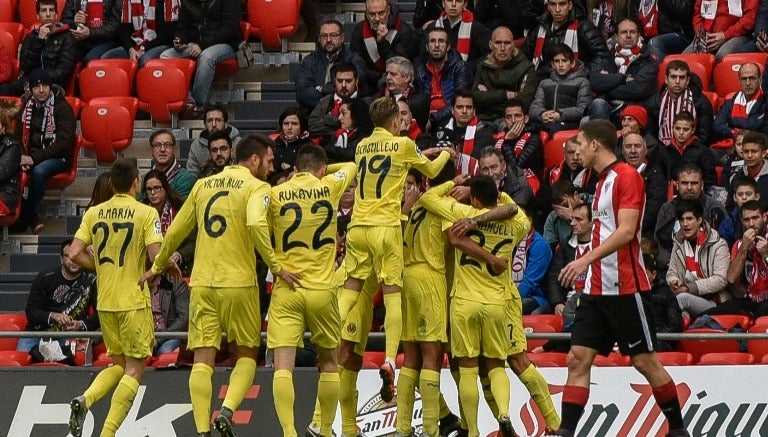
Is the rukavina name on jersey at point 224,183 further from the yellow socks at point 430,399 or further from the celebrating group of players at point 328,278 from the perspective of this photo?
the yellow socks at point 430,399

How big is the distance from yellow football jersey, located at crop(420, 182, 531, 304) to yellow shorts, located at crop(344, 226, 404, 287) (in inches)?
15.8

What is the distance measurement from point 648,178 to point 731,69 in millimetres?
2098

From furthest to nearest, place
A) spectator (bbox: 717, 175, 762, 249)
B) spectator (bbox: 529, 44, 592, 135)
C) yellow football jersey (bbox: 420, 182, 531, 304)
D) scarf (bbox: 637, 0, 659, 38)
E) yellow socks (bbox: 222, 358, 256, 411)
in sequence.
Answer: scarf (bbox: 637, 0, 659, 38), spectator (bbox: 529, 44, 592, 135), spectator (bbox: 717, 175, 762, 249), yellow football jersey (bbox: 420, 182, 531, 304), yellow socks (bbox: 222, 358, 256, 411)

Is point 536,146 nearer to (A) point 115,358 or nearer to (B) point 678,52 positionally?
(B) point 678,52

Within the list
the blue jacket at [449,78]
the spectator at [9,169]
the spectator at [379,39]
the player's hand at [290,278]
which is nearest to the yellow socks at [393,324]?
the player's hand at [290,278]

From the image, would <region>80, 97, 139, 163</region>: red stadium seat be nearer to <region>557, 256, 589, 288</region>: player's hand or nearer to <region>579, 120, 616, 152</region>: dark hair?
<region>579, 120, 616, 152</region>: dark hair

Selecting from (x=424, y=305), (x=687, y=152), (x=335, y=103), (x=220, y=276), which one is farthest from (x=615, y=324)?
(x=335, y=103)

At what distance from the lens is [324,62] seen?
1752 centimetres

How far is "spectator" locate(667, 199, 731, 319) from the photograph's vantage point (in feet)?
47.8

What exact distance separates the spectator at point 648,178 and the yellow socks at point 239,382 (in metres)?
4.50

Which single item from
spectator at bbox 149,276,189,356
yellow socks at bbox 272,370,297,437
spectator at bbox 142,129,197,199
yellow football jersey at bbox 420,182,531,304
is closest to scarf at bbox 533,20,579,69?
spectator at bbox 142,129,197,199

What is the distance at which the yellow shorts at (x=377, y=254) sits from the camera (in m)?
12.8

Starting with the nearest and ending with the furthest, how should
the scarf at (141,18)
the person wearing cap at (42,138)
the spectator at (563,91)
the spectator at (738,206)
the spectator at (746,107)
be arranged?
the spectator at (738,206) < the spectator at (746,107) < the spectator at (563,91) < the person wearing cap at (42,138) < the scarf at (141,18)

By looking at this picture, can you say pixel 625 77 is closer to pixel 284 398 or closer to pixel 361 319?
pixel 361 319
